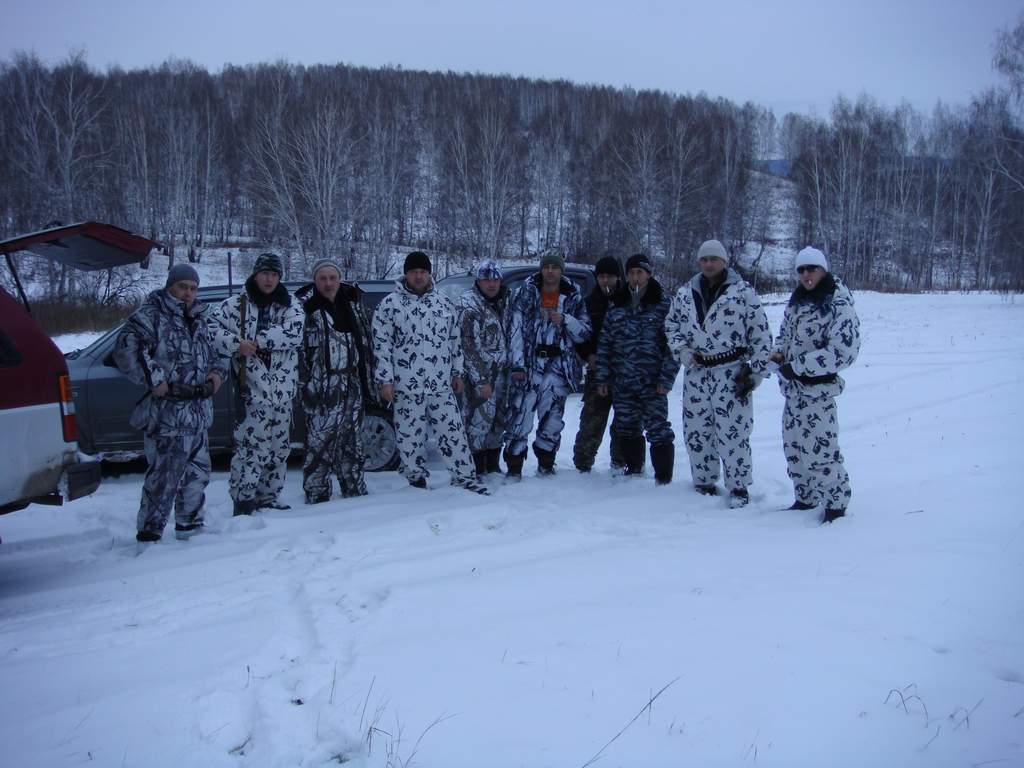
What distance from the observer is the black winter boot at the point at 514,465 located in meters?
5.50

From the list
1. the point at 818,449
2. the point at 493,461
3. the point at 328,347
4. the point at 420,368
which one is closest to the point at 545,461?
the point at 493,461

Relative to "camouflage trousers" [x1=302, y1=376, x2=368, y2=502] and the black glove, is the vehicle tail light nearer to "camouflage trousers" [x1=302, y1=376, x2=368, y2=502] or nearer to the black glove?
"camouflage trousers" [x1=302, y1=376, x2=368, y2=502]

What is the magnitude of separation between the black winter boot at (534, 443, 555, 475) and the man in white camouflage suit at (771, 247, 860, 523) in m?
1.96

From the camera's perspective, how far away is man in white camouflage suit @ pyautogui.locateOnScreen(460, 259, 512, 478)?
17.6 feet

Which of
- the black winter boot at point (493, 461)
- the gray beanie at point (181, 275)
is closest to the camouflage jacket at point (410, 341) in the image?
the black winter boot at point (493, 461)

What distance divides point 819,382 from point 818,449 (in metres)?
0.44

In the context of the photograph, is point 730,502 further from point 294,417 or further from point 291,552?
point 294,417

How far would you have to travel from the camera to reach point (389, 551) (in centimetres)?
392

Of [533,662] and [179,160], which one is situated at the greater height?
[179,160]

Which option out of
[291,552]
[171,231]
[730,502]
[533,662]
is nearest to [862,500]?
[730,502]

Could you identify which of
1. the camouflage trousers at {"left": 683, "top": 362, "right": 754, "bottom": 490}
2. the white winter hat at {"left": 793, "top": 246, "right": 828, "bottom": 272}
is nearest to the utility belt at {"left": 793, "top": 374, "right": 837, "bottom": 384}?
the camouflage trousers at {"left": 683, "top": 362, "right": 754, "bottom": 490}

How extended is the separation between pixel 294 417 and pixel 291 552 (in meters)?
2.16

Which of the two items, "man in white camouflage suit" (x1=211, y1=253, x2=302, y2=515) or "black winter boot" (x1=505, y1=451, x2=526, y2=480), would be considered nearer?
"man in white camouflage suit" (x1=211, y1=253, x2=302, y2=515)

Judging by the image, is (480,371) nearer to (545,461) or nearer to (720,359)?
(545,461)
